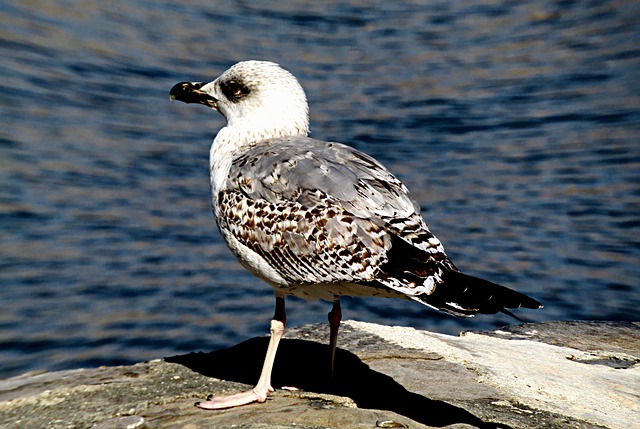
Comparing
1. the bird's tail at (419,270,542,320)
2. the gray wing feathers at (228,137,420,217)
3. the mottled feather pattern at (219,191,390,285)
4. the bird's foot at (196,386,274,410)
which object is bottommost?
the bird's foot at (196,386,274,410)

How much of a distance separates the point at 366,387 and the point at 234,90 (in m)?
2.14

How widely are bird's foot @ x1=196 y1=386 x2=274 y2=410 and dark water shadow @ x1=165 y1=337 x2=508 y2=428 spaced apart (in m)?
0.26

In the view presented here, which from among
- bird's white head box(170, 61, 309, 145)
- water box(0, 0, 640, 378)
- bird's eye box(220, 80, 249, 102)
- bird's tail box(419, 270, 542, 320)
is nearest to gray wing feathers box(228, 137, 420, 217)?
bird's white head box(170, 61, 309, 145)

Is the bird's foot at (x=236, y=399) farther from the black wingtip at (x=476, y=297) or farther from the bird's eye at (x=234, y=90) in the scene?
the bird's eye at (x=234, y=90)

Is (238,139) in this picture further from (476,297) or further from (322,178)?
(476,297)

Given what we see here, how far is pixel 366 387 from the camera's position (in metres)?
5.34

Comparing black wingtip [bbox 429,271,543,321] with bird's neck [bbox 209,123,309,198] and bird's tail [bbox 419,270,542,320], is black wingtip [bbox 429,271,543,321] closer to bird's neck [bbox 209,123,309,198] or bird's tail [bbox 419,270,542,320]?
bird's tail [bbox 419,270,542,320]

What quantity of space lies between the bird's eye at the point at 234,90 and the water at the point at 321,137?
3.21 m

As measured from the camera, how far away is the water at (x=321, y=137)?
9086 mm

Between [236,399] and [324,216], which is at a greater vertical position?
[324,216]

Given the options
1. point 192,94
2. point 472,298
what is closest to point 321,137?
point 192,94

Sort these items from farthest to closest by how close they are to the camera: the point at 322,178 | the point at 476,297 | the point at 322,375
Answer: the point at 322,375 → the point at 322,178 → the point at 476,297

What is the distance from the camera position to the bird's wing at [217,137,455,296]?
4781 mm

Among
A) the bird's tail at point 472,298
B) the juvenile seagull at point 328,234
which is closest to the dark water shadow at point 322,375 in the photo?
the juvenile seagull at point 328,234
